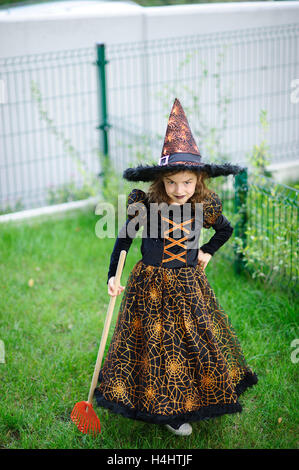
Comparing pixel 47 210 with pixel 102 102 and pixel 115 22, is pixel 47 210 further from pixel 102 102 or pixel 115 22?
pixel 115 22

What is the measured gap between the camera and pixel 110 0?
8031 mm

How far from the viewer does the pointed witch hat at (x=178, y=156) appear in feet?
9.68

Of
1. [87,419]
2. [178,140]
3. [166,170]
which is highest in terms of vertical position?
[178,140]


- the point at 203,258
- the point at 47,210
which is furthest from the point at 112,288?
the point at 47,210

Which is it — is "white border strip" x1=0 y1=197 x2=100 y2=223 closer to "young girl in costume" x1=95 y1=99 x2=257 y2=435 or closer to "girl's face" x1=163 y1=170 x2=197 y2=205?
"young girl in costume" x1=95 y1=99 x2=257 y2=435

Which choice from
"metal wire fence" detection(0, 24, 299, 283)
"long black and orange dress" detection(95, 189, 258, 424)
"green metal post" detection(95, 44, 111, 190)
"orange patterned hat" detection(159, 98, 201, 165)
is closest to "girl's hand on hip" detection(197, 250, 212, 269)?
"long black and orange dress" detection(95, 189, 258, 424)

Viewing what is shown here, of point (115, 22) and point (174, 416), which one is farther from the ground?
point (115, 22)

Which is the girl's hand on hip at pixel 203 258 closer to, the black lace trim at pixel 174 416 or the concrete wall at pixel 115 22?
the black lace trim at pixel 174 416

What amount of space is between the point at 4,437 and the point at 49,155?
3.73 metres

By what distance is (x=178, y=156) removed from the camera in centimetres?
296

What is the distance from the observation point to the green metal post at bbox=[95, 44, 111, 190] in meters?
6.17

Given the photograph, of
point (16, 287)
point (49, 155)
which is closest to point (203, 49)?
point (49, 155)

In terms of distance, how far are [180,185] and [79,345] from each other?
64.4 inches

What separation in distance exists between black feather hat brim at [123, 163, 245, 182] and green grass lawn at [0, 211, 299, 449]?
4.60 feet
